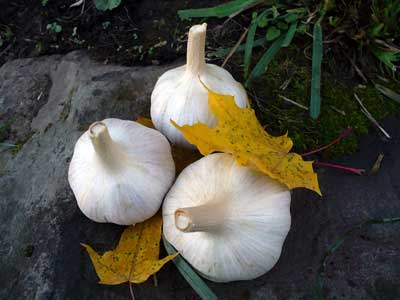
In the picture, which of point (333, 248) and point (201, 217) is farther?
point (333, 248)

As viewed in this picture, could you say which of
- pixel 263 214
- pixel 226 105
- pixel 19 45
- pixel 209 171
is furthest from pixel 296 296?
pixel 19 45

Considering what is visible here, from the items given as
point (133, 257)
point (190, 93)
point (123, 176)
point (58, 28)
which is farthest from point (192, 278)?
point (58, 28)

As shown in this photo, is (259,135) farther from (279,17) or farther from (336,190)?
(279,17)

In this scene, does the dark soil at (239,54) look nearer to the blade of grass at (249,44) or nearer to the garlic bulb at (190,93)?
the blade of grass at (249,44)

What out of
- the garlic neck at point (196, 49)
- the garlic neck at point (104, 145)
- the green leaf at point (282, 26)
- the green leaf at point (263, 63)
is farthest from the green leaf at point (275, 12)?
the garlic neck at point (104, 145)

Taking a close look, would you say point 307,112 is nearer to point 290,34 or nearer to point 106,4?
point 290,34

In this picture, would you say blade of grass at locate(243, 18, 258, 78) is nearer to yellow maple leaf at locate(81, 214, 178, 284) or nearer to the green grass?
the green grass
